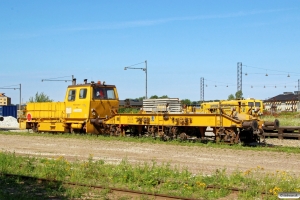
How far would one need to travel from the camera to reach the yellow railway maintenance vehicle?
1836 cm

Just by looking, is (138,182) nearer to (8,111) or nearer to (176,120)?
(176,120)

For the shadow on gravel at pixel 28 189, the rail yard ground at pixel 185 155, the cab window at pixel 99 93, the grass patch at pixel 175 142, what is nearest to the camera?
the shadow on gravel at pixel 28 189

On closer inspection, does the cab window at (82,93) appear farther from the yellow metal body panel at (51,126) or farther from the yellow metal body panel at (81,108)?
the yellow metal body panel at (51,126)

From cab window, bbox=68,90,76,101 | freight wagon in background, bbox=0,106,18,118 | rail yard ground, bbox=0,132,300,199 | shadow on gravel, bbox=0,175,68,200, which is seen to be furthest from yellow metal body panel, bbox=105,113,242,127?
freight wagon in background, bbox=0,106,18,118

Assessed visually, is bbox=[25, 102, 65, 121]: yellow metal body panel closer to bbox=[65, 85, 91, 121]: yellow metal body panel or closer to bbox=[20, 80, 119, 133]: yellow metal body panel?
bbox=[20, 80, 119, 133]: yellow metal body panel

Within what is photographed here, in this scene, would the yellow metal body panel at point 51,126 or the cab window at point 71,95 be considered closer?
the cab window at point 71,95

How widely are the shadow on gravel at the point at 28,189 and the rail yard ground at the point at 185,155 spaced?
2.65 meters

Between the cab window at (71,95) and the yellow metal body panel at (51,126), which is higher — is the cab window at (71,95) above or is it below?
above

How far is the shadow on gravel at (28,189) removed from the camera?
9.05 m

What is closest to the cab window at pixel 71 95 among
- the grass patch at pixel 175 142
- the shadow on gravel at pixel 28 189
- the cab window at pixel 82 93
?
the cab window at pixel 82 93

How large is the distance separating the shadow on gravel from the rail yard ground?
8.69 feet

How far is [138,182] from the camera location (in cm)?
1030

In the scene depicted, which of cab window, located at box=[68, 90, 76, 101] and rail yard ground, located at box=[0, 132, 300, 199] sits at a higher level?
cab window, located at box=[68, 90, 76, 101]

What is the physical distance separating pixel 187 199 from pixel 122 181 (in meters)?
2.57
